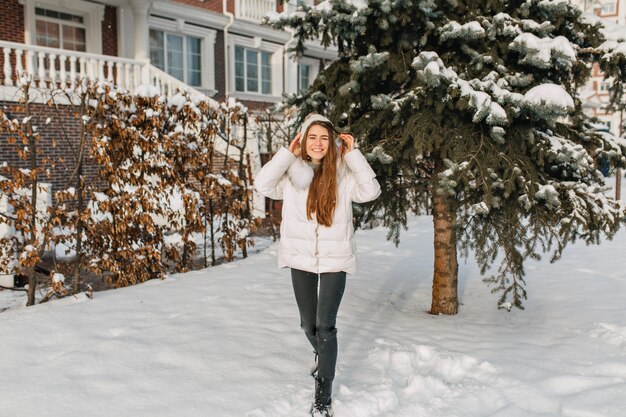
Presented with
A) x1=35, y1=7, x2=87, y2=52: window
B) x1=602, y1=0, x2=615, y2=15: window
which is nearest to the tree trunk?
x1=35, y1=7, x2=87, y2=52: window

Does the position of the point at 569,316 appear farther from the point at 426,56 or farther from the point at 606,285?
the point at 426,56

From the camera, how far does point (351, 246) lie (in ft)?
11.3

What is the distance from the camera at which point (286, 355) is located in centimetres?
423

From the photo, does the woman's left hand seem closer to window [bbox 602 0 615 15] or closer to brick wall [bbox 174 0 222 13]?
brick wall [bbox 174 0 222 13]

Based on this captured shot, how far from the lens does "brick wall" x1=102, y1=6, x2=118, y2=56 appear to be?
14.7m

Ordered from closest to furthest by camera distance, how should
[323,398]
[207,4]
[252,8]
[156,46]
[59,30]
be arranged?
[323,398] → [59,30] → [156,46] → [207,4] → [252,8]

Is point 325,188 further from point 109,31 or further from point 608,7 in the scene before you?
point 608,7

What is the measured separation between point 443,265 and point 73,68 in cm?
923

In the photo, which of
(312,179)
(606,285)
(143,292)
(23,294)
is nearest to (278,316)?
(143,292)

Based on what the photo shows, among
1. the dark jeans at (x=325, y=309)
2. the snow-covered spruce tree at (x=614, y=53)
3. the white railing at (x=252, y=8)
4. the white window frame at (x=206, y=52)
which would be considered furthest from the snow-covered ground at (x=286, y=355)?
the white railing at (x=252, y=8)

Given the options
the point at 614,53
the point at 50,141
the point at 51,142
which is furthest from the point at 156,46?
the point at 614,53

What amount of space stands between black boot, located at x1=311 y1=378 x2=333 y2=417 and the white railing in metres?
17.6

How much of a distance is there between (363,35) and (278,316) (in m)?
2.80

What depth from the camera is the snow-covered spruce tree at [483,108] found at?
431 cm
